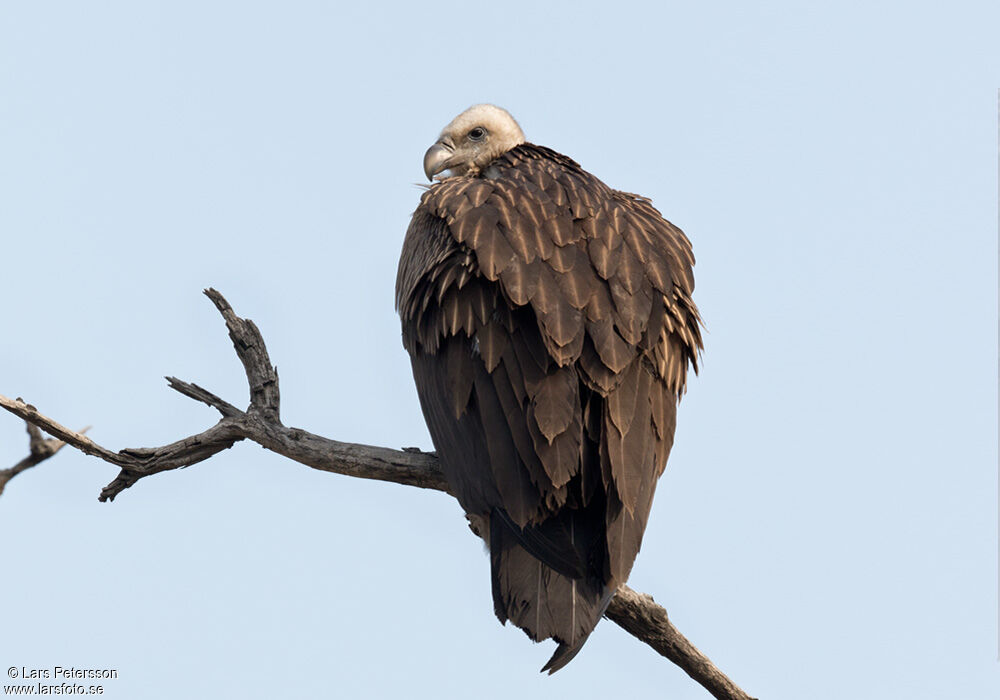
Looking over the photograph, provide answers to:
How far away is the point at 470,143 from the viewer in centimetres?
1017

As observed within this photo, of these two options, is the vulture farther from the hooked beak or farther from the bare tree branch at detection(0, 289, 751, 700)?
the hooked beak

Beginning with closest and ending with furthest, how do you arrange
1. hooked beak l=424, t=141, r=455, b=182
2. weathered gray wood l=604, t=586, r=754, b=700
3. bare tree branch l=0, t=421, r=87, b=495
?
1. weathered gray wood l=604, t=586, r=754, b=700
2. bare tree branch l=0, t=421, r=87, b=495
3. hooked beak l=424, t=141, r=455, b=182

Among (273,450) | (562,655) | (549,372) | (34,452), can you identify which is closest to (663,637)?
(562,655)

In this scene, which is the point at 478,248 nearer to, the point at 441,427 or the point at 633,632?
the point at 441,427

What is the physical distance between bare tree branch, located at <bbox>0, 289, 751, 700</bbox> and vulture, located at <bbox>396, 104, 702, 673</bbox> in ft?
1.35

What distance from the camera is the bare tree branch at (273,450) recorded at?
7.08m

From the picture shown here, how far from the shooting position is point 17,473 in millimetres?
8508

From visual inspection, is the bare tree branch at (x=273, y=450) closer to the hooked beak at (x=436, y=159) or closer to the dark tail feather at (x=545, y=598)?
the dark tail feather at (x=545, y=598)

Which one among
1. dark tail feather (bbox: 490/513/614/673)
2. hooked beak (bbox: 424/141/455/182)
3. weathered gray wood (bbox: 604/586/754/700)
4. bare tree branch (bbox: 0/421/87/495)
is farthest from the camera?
hooked beak (bbox: 424/141/455/182)

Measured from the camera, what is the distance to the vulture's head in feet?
33.0

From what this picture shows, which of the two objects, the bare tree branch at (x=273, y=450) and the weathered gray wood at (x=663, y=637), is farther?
the bare tree branch at (x=273, y=450)

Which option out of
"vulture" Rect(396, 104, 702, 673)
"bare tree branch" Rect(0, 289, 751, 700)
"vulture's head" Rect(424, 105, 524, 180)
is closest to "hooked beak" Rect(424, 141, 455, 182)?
"vulture's head" Rect(424, 105, 524, 180)

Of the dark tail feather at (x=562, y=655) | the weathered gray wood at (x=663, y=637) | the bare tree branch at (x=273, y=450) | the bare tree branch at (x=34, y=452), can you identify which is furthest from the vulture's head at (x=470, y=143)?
the dark tail feather at (x=562, y=655)

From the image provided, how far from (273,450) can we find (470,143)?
3.65 meters
